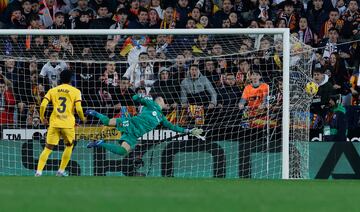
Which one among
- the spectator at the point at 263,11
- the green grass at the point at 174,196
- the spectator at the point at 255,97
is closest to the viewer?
the green grass at the point at 174,196

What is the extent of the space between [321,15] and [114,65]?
4.22 meters

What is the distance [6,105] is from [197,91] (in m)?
3.04

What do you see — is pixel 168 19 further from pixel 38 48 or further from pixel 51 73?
pixel 51 73

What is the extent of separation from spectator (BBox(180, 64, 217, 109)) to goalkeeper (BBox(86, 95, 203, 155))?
46cm

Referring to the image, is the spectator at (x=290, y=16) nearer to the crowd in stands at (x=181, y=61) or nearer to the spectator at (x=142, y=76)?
the crowd in stands at (x=181, y=61)

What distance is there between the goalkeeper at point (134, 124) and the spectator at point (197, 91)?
1.50 feet

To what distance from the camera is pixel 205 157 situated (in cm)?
1669

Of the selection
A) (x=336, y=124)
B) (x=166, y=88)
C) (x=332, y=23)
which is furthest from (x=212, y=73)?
(x=332, y=23)

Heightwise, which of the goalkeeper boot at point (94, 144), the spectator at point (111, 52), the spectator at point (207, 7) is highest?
the spectator at point (207, 7)

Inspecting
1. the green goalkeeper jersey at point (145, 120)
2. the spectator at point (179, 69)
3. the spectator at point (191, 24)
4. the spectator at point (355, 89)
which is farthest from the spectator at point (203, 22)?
the spectator at point (355, 89)

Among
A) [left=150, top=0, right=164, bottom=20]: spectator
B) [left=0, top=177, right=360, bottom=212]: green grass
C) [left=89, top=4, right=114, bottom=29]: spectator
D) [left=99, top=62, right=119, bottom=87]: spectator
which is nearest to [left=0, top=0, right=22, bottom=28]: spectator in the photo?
[left=89, top=4, right=114, bottom=29]: spectator

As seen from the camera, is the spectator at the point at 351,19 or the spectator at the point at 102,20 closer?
the spectator at the point at 351,19

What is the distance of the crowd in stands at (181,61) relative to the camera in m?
17.1

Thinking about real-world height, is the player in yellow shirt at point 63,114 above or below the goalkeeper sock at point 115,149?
above
